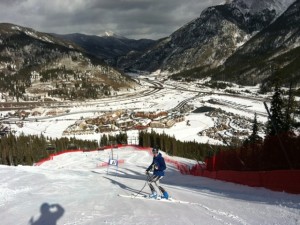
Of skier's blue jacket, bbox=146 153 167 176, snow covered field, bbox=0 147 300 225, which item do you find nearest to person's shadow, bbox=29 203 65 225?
snow covered field, bbox=0 147 300 225

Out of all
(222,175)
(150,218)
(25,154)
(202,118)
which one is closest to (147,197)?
(150,218)

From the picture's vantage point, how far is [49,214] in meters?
16.0

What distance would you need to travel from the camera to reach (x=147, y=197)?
1905 centimetres

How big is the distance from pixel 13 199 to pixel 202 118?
112 meters

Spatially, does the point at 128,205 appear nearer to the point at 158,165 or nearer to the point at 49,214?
the point at 158,165

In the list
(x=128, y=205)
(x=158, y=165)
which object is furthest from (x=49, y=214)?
(x=158, y=165)

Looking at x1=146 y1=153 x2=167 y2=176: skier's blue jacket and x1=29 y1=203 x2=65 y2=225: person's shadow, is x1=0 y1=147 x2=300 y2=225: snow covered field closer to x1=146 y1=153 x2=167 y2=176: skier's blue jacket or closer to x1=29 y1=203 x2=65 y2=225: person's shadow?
x1=29 y1=203 x2=65 y2=225: person's shadow

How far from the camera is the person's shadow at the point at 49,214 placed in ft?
48.4

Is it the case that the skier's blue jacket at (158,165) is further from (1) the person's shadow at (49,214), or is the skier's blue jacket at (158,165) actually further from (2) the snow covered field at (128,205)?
(1) the person's shadow at (49,214)

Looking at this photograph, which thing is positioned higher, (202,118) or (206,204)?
(202,118)

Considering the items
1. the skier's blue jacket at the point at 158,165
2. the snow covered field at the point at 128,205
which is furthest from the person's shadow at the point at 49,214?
the skier's blue jacket at the point at 158,165

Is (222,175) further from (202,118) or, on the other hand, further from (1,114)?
(1,114)

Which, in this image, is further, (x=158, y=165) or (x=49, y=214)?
(x=158, y=165)

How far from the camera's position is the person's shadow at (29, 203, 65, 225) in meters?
14.8
